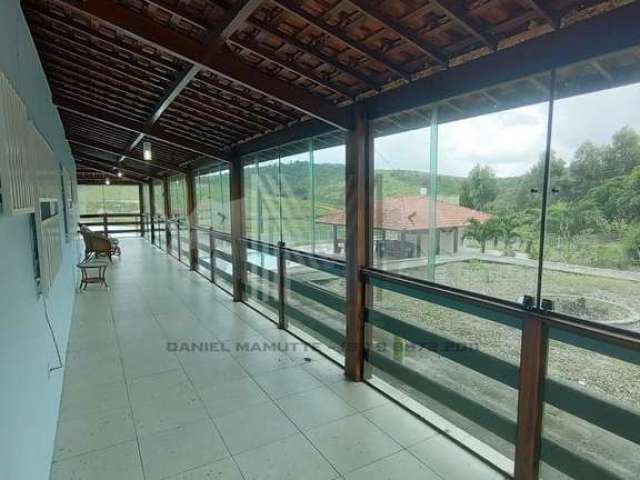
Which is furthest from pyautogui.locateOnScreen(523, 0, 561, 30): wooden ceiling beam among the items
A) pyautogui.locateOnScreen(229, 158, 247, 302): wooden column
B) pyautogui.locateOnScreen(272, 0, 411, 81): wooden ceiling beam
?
pyautogui.locateOnScreen(229, 158, 247, 302): wooden column

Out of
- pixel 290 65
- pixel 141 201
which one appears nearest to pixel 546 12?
pixel 290 65

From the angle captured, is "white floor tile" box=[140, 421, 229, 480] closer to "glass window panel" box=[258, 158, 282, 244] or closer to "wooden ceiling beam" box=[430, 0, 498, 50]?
"glass window panel" box=[258, 158, 282, 244]

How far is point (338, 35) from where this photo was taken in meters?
2.16

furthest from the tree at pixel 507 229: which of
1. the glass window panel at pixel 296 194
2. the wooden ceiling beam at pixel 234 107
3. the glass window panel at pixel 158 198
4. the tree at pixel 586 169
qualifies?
the glass window panel at pixel 158 198

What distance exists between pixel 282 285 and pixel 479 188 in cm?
289

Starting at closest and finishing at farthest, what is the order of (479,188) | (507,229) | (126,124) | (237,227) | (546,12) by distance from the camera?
(546,12)
(507,229)
(479,188)
(126,124)
(237,227)

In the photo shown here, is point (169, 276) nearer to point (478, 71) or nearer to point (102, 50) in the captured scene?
point (102, 50)

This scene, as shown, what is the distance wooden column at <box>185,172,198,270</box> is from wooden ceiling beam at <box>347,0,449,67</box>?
6.57 meters

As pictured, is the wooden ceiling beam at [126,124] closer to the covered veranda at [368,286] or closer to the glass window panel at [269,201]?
the covered veranda at [368,286]

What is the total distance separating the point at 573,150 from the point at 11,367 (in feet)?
8.49

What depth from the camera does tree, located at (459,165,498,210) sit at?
2182mm

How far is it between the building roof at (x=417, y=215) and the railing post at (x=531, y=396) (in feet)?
2.24

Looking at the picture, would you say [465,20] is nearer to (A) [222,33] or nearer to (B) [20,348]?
(A) [222,33]

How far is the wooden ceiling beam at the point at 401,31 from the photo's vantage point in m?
1.89
